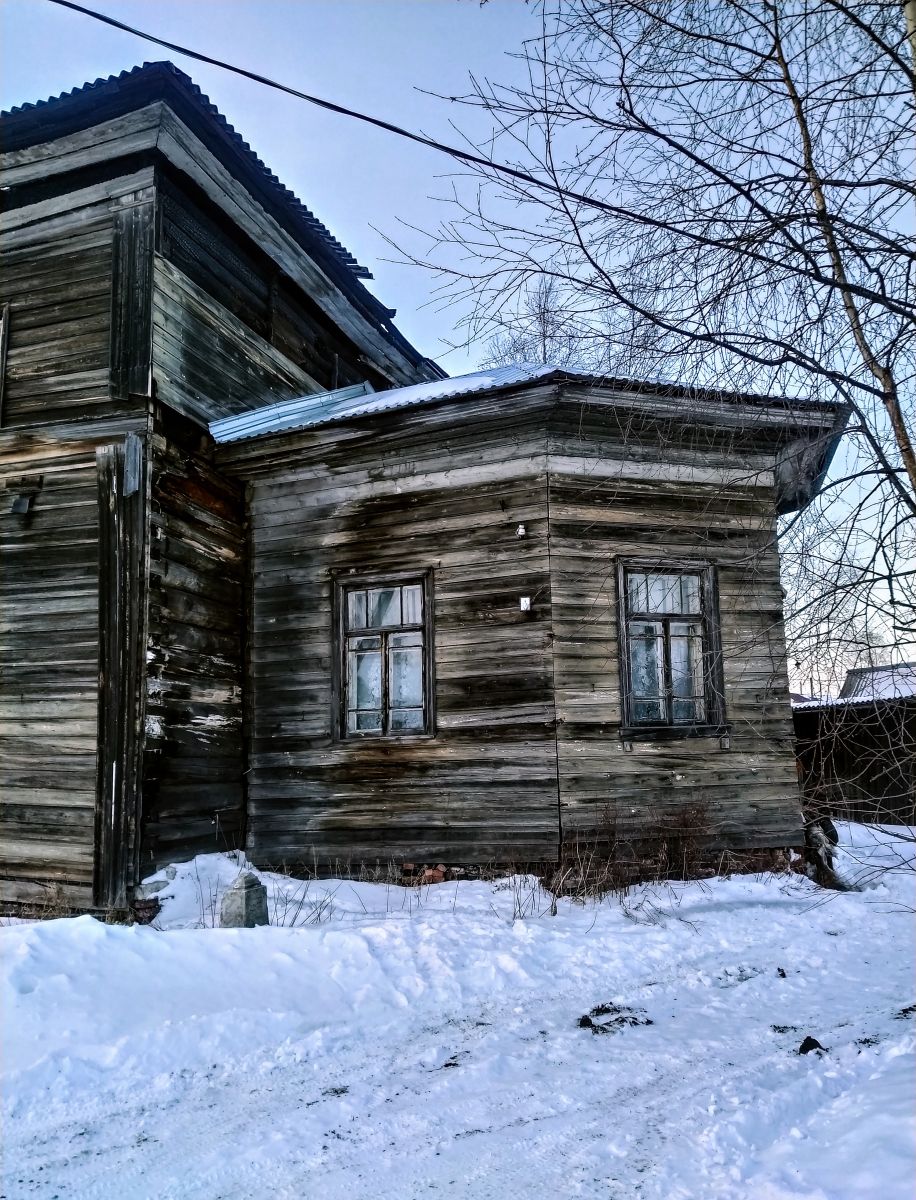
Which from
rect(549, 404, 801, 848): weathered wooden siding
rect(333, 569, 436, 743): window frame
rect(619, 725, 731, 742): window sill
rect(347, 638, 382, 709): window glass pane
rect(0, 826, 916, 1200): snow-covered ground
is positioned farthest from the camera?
rect(347, 638, 382, 709): window glass pane

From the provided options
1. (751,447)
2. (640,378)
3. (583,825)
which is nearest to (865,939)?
(583,825)

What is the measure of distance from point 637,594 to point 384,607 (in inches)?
96.1

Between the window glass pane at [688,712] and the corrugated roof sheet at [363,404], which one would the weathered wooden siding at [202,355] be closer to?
the corrugated roof sheet at [363,404]

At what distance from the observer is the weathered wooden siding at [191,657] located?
7152 millimetres

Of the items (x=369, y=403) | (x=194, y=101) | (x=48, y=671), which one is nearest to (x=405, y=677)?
(x=369, y=403)

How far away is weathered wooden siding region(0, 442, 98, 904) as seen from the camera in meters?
7.19

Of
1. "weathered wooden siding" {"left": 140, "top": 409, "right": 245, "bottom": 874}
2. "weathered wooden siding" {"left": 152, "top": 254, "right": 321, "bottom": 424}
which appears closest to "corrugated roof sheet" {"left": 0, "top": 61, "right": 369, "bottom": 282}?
"weathered wooden siding" {"left": 152, "top": 254, "right": 321, "bottom": 424}

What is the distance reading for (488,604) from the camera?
7.52m

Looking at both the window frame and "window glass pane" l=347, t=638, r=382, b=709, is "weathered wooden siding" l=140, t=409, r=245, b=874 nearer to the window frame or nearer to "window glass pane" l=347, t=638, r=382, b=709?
the window frame

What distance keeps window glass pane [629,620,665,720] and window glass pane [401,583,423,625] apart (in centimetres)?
200

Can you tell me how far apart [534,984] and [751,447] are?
453cm

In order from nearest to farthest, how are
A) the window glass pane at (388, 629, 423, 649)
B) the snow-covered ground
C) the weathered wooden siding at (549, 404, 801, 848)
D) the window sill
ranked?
the snow-covered ground, the weathered wooden siding at (549, 404, 801, 848), the window sill, the window glass pane at (388, 629, 423, 649)

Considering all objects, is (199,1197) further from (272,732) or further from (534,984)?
(272,732)

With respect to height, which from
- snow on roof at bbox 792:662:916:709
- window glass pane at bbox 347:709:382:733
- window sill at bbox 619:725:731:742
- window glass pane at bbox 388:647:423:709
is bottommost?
window sill at bbox 619:725:731:742
